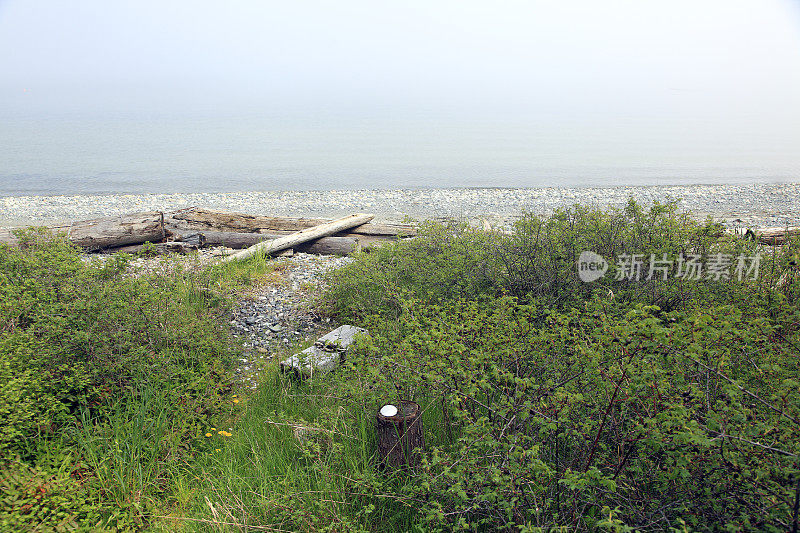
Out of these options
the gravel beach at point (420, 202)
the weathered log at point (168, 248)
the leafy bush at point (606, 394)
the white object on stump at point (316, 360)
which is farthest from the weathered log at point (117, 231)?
the gravel beach at point (420, 202)

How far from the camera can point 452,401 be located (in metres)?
3.21

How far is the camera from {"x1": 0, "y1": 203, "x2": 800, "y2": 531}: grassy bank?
8.71ft

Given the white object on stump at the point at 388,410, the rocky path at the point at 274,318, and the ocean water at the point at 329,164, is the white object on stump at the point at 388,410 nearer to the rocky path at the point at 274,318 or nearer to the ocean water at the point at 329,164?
the rocky path at the point at 274,318

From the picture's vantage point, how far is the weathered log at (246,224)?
1186 cm

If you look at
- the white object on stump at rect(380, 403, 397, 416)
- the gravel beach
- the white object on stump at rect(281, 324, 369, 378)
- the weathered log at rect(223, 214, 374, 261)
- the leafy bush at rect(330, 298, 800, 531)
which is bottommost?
the white object on stump at rect(281, 324, 369, 378)

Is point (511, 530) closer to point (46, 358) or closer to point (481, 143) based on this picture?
point (46, 358)

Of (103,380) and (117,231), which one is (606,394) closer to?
(103,380)

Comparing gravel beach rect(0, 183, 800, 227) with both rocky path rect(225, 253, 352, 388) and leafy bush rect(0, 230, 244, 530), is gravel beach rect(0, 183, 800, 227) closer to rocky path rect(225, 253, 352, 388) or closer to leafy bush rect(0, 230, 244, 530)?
rocky path rect(225, 253, 352, 388)

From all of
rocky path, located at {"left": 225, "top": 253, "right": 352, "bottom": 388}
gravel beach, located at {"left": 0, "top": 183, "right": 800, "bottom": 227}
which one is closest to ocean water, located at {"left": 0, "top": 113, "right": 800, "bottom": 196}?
gravel beach, located at {"left": 0, "top": 183, "right": 800, "bottom": 227}

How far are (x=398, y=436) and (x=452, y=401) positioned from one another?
70 centimetres

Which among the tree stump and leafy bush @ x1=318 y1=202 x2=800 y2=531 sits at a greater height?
leafy bush @ x1=318 y1=202 x2=800 y2=531

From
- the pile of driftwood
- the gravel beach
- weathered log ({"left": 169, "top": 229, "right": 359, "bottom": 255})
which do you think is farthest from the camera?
the gravel beach

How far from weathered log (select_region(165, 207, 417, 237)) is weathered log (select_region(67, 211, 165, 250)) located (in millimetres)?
562

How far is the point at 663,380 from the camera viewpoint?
2758 millimetres
